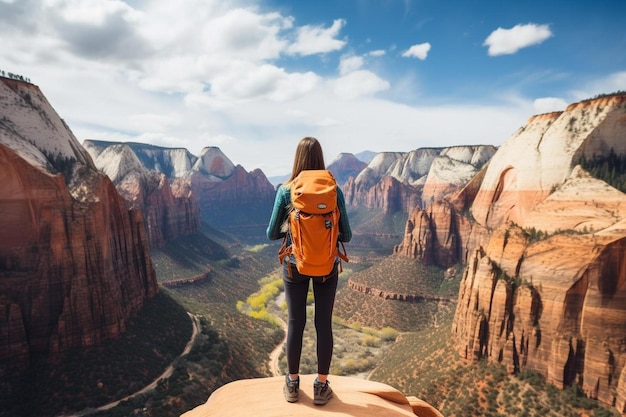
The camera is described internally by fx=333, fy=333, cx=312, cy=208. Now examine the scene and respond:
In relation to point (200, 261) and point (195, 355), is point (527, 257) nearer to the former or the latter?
point (195, 355)

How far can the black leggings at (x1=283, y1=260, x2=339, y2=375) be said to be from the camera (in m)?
7.87

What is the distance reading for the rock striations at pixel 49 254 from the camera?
119 ft

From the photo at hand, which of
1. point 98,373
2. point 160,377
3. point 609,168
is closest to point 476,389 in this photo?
point 160,377

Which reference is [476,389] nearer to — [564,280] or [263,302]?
[564,280]

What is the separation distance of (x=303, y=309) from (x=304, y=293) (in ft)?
1.48

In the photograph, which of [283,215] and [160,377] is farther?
[160,377]

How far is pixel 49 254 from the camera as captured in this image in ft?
126

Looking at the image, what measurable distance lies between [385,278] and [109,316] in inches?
2641

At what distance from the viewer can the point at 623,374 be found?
29.3 m

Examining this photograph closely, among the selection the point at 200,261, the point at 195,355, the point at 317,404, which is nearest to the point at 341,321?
the point at 195,355

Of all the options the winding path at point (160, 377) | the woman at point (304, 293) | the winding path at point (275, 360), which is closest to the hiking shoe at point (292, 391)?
the woman at point (304, 293)

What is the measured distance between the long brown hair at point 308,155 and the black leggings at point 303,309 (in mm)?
2357

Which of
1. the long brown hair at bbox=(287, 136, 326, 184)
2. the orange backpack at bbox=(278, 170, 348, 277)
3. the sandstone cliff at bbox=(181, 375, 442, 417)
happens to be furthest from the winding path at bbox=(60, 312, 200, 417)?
the long brown hair at bbox=(287, 136, 326, 184)

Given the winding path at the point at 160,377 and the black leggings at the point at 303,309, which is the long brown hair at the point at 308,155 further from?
the winding path at the point at 160,377
